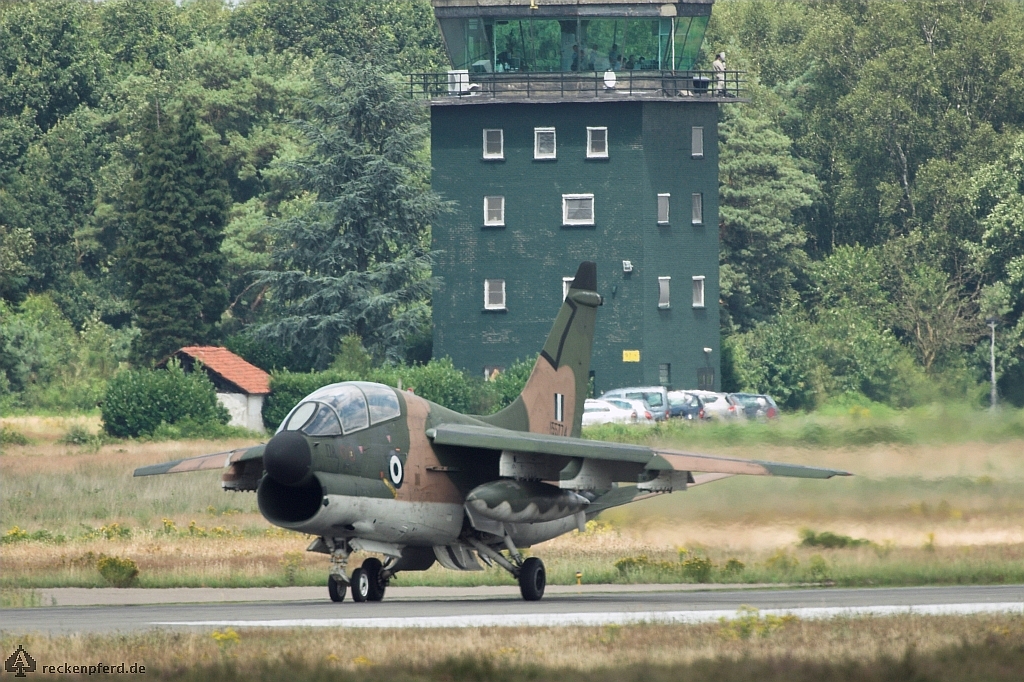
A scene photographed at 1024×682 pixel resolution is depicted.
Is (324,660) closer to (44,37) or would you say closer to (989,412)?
(989,412)

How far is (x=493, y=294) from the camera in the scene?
73.6 metres

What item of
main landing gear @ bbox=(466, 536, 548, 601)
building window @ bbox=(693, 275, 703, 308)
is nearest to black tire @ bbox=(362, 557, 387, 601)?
main landing gear @ bbox=(466, 536, 548, 601)

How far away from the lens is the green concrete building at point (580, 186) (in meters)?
70.9

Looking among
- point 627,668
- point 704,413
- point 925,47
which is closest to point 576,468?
point 627,668

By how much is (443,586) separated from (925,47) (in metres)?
71.1

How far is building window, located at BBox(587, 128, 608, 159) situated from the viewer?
72.8 m

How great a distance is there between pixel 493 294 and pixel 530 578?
48.5 m

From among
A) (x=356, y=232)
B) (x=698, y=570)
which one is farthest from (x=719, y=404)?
(x=698, y=570)

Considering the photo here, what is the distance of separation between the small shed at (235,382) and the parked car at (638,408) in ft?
47.6

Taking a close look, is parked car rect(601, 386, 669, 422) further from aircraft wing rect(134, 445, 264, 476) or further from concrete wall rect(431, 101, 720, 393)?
aircraft wing rect(134, 445, 264, 476)

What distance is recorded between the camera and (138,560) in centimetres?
3102

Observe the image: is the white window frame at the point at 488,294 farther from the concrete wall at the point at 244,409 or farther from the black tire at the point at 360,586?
the black tire at the point at 360,586

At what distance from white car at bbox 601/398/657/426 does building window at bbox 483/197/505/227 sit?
12.9 metres

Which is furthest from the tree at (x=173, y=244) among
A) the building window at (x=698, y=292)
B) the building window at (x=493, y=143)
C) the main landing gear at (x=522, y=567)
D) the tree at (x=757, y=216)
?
the main landing gear at (x=522, y=567)
